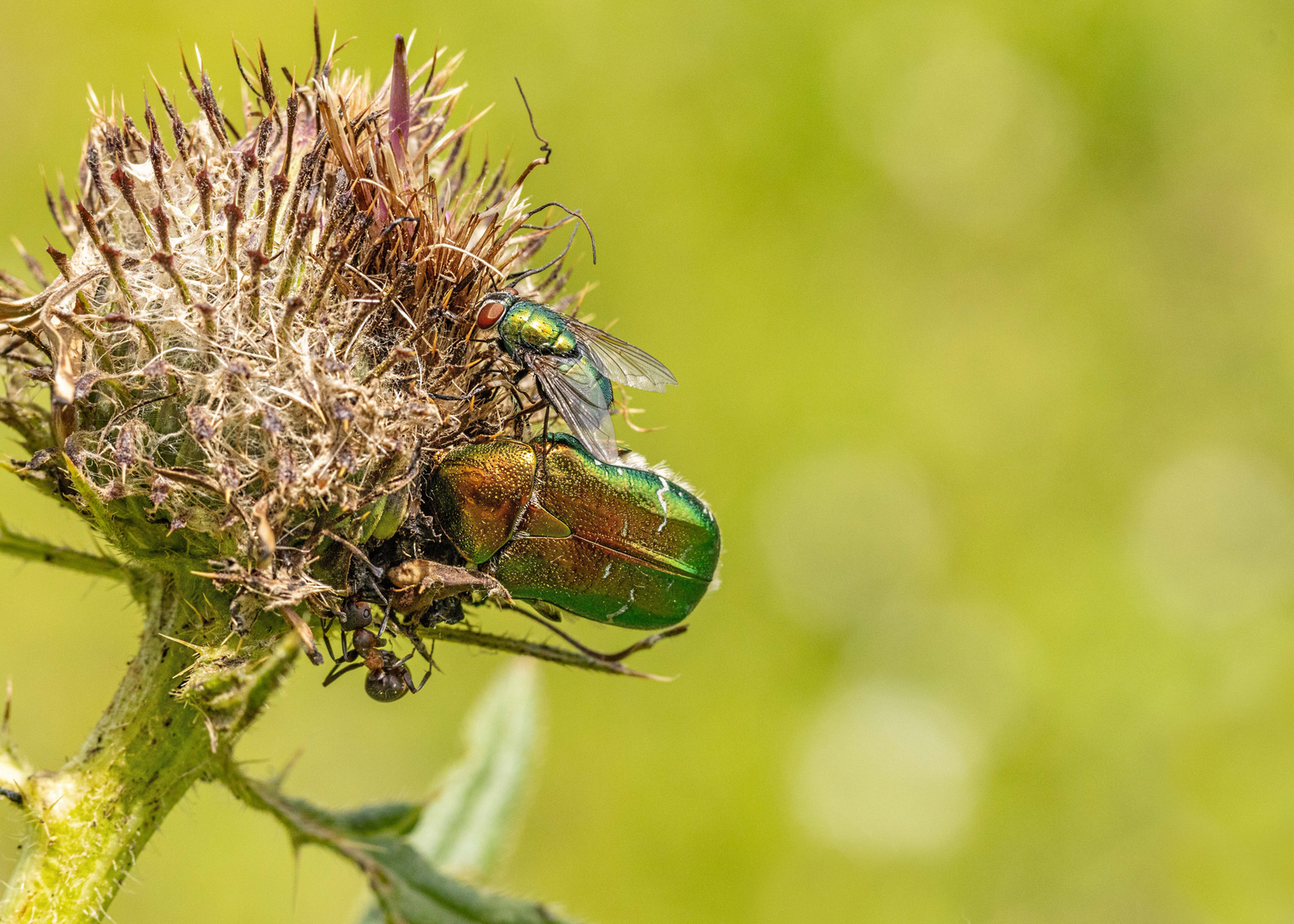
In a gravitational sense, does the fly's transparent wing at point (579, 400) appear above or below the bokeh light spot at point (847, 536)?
below

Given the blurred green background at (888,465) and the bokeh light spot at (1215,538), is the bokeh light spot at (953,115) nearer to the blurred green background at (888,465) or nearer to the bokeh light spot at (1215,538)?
the blurred green background at (888,465)

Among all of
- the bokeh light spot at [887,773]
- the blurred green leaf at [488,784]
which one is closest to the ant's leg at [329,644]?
the blurred green leaf at [488,784]

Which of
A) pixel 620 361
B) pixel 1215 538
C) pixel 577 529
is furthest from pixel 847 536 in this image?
pixel 577 529

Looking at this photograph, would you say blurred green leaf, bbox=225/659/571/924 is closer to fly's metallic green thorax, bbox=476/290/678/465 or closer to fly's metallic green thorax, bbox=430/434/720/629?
fly's metallic green thorax, bbox=430/434/720/629

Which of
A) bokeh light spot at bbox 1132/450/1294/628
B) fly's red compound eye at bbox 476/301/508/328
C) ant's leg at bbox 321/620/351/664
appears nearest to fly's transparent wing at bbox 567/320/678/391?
fly's red compound eye at bbox 476/301/508/328

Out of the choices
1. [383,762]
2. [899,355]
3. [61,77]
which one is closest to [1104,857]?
[899,355]
